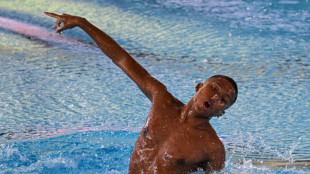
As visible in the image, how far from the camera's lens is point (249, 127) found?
3895 millimetres

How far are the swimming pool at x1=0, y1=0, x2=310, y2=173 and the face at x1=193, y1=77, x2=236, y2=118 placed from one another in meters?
0.92

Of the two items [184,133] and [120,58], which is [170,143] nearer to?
[184,133]

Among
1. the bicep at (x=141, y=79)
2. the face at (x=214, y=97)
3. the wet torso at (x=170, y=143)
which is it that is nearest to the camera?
the face at (x=214, y=97)

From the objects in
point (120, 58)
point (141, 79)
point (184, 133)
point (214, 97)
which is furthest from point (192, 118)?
point (120, 58)

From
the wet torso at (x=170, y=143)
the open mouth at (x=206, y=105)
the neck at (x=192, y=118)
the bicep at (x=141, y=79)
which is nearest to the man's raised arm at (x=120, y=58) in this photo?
the bicep at (x=141, y=79)

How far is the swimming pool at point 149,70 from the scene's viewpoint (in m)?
3.51

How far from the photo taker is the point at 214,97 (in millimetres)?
2229

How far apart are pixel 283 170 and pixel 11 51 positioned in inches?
136

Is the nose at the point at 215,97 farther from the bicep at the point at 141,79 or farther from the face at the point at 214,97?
the bicep at the point at 141,79

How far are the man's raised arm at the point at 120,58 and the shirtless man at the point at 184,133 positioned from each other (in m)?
0.02

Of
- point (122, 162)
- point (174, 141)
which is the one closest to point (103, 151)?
point (122, 162)

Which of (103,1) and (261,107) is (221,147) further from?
(103,1)

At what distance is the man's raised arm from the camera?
8.44 feet

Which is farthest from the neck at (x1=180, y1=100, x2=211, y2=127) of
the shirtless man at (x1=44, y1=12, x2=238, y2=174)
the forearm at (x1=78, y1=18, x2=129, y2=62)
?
the forearm at (x1=78, y1=18, x2=129, y2=62)
